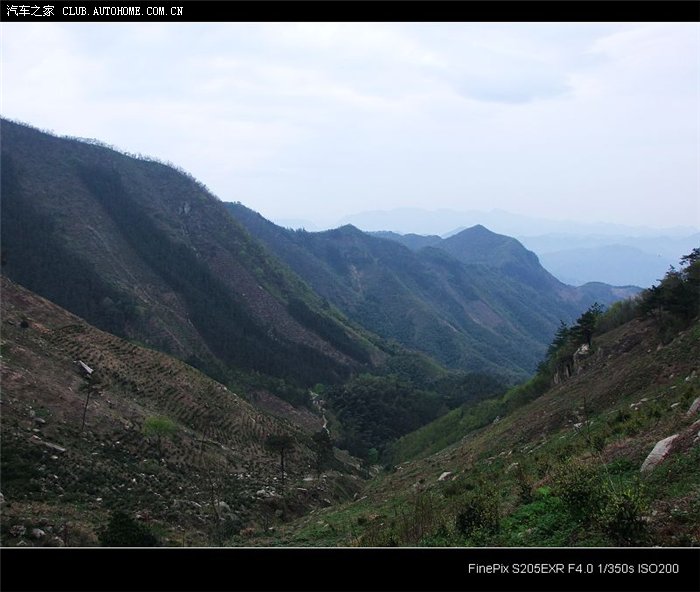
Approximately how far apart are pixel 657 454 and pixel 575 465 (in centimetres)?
180

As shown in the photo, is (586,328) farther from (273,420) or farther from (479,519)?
(479,519)

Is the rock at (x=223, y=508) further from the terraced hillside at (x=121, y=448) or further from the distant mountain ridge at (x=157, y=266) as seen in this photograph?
the distant mountain ridge at (x=157, y=266)

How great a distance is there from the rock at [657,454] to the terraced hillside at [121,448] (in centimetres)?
1465

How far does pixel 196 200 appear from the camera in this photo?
Answer: 127m

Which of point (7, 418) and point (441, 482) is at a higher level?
point (7, 418)

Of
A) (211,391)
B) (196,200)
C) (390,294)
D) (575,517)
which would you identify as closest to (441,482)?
(575,517)

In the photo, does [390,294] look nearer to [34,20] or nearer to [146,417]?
[146,417]

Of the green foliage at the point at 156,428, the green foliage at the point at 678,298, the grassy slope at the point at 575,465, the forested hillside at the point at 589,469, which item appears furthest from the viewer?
the green foliage at the point at 156,428

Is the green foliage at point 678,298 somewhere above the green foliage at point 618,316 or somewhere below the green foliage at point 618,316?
above

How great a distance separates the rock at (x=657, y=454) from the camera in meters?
9.14

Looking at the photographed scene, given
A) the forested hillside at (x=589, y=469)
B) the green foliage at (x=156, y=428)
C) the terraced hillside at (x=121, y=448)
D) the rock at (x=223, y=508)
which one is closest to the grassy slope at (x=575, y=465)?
the forested hillside at (x=589, y=469)

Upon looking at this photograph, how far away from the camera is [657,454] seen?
30.7 ft

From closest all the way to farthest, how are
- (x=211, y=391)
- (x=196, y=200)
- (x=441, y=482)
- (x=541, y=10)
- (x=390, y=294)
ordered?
(x=541, y=10), (x=441, y=482), (x=211, y=391), (x=196, y=200), (x=390, y=294)
